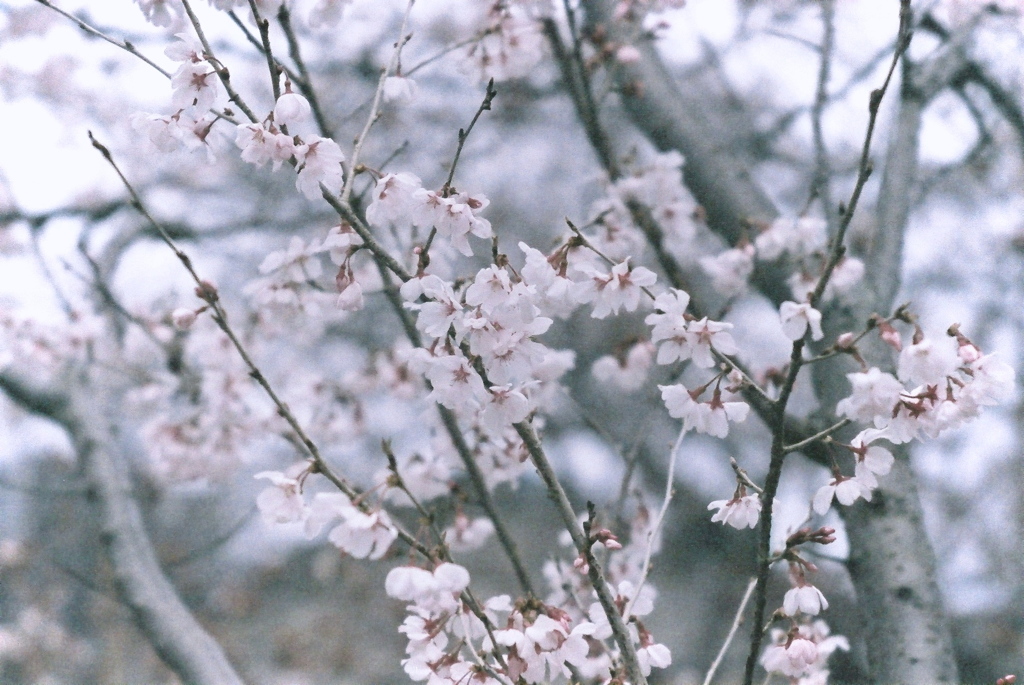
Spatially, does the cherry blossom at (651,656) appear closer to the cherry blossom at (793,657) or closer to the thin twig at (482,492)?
the cherry blossom at (793,657)

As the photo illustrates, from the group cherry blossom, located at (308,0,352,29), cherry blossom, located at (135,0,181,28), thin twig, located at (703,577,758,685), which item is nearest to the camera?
thin twig, located at (703,577,758,685)

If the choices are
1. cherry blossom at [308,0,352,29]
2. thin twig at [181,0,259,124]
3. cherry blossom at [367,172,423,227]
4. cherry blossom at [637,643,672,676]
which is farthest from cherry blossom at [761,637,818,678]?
cherry blossom at [308,0,352,29]

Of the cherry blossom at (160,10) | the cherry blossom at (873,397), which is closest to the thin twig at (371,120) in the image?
the cherry blossom at (160,10)

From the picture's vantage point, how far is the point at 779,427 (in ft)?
3.01

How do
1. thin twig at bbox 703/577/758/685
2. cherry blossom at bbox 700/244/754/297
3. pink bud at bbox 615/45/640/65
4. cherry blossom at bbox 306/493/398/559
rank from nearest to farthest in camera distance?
cherry blossom at bbox 306/493/398/559 < thin twig at bbox 703/577/758/685 < cherry blossom at bbox 700/244/754/297 < pink bud at bbox 615/45/640/65

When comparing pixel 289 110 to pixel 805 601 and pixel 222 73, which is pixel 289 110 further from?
pixel 805 601

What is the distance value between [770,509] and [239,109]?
0.96 meters

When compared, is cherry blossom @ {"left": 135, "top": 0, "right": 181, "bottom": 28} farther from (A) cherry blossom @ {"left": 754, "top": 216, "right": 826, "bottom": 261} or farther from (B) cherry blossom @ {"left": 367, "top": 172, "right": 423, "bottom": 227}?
(A) cherry blossom @ {"left": 754, "top": 216, "right": 826, "bottom": 261}

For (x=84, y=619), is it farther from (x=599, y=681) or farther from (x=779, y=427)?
(x=779, y=427)

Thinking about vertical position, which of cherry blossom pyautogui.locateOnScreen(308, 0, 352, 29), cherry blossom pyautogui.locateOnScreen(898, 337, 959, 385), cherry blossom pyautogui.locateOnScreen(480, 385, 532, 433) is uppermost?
cherry blossom pyautogui.locateOnScreen(308, 0, 352, 29)

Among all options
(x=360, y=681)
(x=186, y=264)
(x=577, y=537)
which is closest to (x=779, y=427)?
(x=577, y=537)

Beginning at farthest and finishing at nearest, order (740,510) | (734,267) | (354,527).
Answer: (734,267), (740,510), (354,527)

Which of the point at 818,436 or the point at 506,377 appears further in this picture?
the point at 506,377

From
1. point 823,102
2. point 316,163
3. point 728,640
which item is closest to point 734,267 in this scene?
point 823,102
